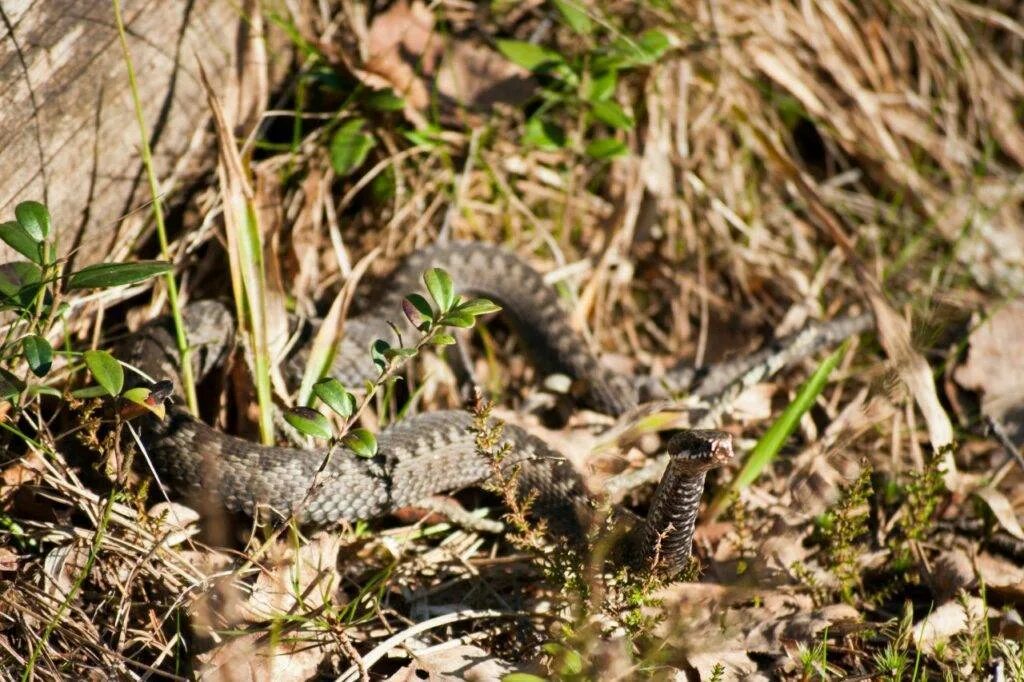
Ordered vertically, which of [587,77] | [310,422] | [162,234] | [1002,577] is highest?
[162,234]

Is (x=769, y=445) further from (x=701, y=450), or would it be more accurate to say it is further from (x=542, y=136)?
(x=542, y=136)

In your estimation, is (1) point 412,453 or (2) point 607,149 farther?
(2) point 607,149

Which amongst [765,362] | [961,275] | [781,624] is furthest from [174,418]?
[961,275]

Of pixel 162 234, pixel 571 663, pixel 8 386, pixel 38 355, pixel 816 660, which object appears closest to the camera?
pixel 571 663

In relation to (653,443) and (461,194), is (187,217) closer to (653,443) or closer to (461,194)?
(461,194)

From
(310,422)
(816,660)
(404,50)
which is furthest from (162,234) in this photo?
(816,660)

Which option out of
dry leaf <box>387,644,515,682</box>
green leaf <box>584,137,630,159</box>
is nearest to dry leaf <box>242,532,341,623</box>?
dry leaf <box>387,644,515,682</box>
